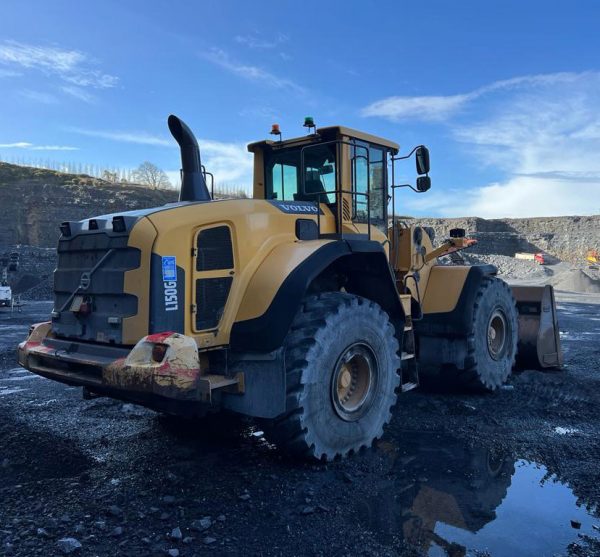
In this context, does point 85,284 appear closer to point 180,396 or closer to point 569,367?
point 180,396

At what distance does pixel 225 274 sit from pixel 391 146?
2.67 m

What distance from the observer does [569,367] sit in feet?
26.1

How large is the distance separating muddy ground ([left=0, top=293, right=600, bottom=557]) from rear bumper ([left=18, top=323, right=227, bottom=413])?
67 centimetres

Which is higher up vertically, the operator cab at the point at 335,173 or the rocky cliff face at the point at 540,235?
the rocky cliff face at the point at 540,235

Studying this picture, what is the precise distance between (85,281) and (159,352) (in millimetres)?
1103

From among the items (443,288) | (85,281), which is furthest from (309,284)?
(443,288)

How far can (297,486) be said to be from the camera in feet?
12.5

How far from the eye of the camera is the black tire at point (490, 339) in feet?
20.5

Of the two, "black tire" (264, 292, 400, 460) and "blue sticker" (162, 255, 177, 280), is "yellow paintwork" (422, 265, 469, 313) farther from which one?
"blue sticker" (162, 255, 177, 280)

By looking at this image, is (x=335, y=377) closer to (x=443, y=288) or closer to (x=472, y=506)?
(x=472, y=506)

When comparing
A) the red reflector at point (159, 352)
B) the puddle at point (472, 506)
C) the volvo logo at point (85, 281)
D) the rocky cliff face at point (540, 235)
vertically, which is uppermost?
the rocky cliff face at point (540, 235)

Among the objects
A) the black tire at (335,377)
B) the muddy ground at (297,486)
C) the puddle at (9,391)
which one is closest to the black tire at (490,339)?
the muddy ground at (297,486)

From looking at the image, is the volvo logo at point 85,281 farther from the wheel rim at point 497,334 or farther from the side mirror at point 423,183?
the wheel rim at point 497,334

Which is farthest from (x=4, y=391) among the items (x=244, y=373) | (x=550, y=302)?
(x=550, y=302)
